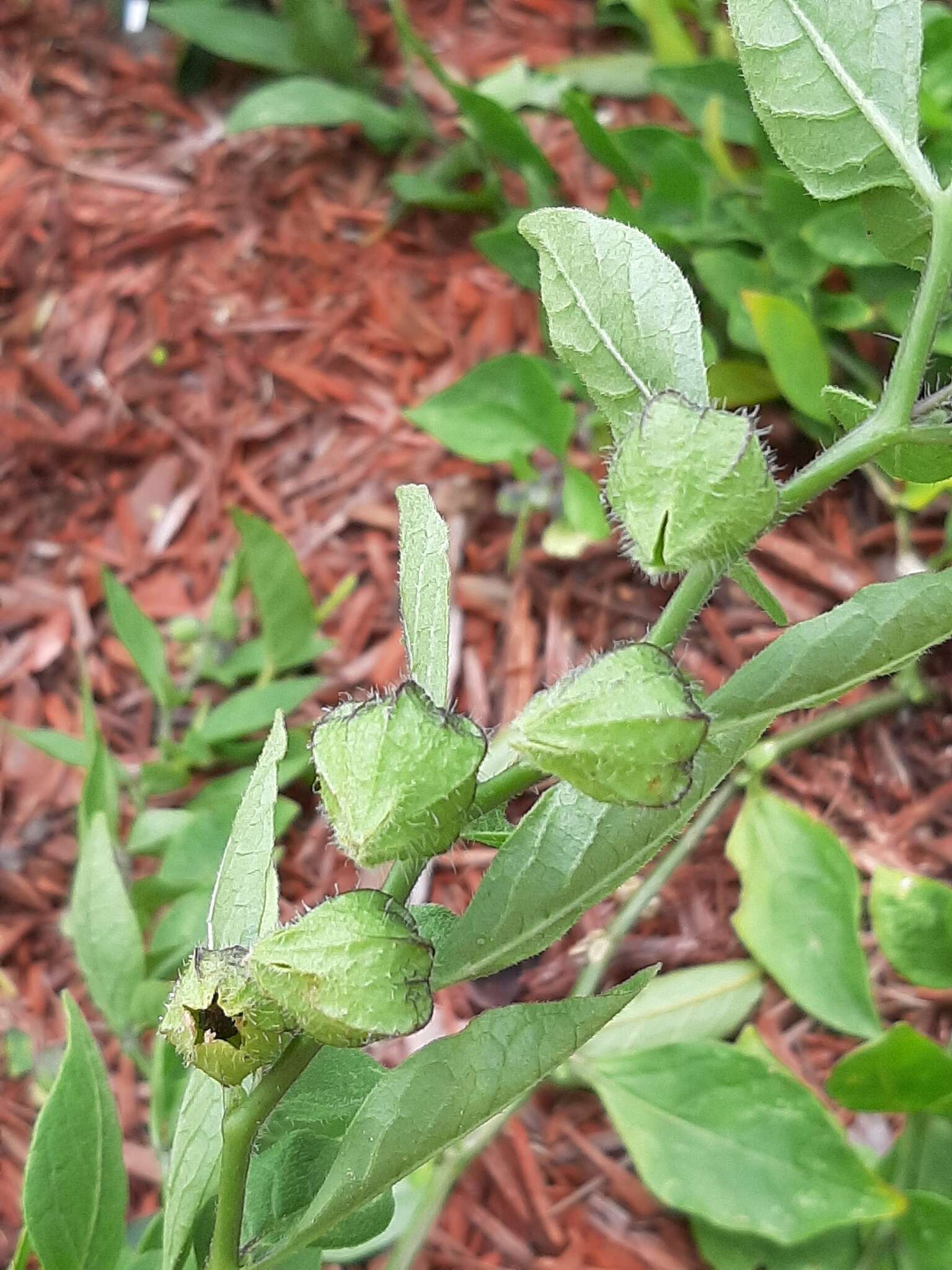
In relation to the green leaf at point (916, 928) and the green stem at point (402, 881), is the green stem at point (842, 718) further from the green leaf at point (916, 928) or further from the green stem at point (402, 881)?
the green stem at point (402, 881)

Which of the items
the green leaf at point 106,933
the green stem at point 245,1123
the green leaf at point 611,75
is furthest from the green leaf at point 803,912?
the green leaf at point 611,75

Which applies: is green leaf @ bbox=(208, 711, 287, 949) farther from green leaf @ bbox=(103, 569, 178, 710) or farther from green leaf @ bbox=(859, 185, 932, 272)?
green leaf @ bbox=(103, 569, 178, 710)

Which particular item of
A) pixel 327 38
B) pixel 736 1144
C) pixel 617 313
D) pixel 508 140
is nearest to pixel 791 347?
pixel 508 140

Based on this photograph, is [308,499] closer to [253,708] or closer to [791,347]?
[253,708]

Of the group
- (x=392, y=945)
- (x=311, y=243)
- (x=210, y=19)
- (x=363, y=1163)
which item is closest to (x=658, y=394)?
(x=392, y=945)

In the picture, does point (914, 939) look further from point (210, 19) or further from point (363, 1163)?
point (210, 19)

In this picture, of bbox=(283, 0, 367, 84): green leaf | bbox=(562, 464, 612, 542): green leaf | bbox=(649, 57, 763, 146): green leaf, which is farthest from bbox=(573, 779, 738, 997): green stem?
bbox=(283, 0, 367, 84): green leaf
